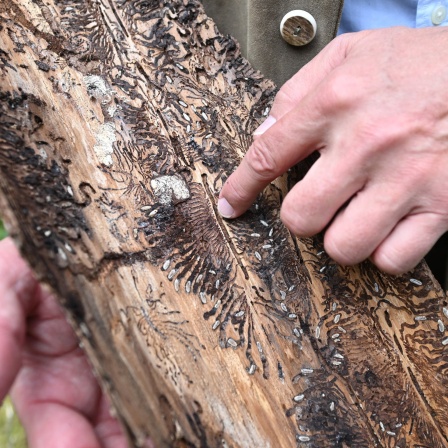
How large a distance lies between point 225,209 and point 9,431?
5.98ft

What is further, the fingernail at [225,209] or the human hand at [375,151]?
the fingernail at [225,209]

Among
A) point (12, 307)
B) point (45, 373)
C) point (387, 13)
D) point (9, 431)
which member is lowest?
point (9, 431)

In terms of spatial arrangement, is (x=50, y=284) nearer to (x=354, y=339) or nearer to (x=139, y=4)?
(x=354, y=339)

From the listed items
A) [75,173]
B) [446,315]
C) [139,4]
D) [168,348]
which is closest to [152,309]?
[168,348]

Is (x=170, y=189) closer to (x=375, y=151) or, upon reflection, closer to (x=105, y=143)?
(x=105, y=143)

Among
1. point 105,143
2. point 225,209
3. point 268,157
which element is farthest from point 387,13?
point 105,143

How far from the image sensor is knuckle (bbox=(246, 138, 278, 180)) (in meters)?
1.19

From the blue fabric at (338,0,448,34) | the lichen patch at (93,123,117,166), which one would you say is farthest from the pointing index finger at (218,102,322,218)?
the blue fabric at (338,0,448,34)

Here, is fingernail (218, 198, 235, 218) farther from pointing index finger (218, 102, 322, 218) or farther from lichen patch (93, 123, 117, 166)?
lichen patch (93, 123, 117, 166)

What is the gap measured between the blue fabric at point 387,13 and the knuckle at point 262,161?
799 millimetres

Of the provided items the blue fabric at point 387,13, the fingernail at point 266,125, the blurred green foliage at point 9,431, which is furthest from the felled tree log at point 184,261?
the blurred green foliage at point 9,431

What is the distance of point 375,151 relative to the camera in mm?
1089

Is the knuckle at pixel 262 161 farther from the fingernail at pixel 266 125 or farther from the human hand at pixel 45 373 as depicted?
the human hand at pixel 45 373

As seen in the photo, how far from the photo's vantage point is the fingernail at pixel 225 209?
1.28m
